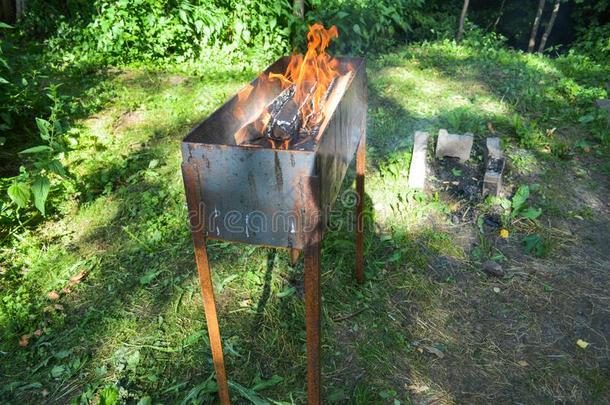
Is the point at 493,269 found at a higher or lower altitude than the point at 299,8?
lower

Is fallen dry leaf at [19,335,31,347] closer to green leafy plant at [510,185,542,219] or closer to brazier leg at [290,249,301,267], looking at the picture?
brazier leg at [290,249,301,267]

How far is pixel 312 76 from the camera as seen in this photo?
2631 mm

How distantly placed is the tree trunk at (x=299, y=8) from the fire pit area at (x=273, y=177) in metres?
4.30

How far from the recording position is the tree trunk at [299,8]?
629cm

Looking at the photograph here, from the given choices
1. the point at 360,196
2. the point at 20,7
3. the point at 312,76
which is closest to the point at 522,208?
the point at 360,196

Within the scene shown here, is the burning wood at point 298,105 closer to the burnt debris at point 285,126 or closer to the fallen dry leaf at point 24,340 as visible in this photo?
the burnt debris at point 285,126

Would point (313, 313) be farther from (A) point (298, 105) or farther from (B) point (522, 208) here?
(B) point (522, 208)

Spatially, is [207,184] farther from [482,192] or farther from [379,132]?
[379,132]

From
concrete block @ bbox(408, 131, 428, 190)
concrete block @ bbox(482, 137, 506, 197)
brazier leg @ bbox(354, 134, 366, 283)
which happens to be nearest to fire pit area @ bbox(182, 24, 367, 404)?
brazier leg @ bbox(354, 134, 366, 283)

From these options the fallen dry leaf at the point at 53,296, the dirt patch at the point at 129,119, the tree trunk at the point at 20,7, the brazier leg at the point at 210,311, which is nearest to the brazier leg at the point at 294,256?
the brazier leg at the point at 210,311

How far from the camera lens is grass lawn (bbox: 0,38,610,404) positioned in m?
2.56

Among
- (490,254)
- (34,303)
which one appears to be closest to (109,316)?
(34,303)

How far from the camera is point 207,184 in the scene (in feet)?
5.77

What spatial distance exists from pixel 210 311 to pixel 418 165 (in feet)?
8.70
